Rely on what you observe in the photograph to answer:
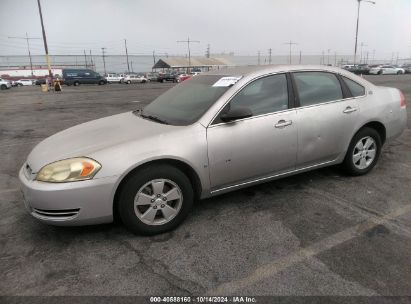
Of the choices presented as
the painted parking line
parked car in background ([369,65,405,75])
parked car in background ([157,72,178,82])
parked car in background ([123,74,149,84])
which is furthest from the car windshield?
parked car in background ([369,65,405,75])

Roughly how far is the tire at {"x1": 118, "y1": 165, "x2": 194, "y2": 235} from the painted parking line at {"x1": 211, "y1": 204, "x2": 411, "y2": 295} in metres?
0.94

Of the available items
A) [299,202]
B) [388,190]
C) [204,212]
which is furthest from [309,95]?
[204,212]

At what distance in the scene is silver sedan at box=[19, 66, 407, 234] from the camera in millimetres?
2990

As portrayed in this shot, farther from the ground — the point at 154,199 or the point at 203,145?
the point at 203,145

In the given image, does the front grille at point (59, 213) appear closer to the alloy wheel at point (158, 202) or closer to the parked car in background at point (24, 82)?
the alloy wheel at point (158, 202)

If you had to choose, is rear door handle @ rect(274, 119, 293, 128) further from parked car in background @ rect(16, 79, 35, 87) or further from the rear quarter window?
parked car in background @ rect(16, 79, 35, 87)

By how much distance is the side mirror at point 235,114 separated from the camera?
340cm

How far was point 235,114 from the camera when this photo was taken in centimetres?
340

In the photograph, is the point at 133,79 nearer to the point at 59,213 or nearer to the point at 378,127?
the point at 378,127

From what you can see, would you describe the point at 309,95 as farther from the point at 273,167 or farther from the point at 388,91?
the point at 388,91

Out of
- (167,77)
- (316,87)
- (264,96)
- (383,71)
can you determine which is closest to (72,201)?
(264,96)

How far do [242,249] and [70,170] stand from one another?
161 centimetres

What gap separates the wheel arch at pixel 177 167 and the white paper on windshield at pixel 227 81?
1.04m

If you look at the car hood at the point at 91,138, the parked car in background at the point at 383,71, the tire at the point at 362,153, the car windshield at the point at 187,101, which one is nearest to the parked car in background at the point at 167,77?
the parked car in background at the point at 383,71
